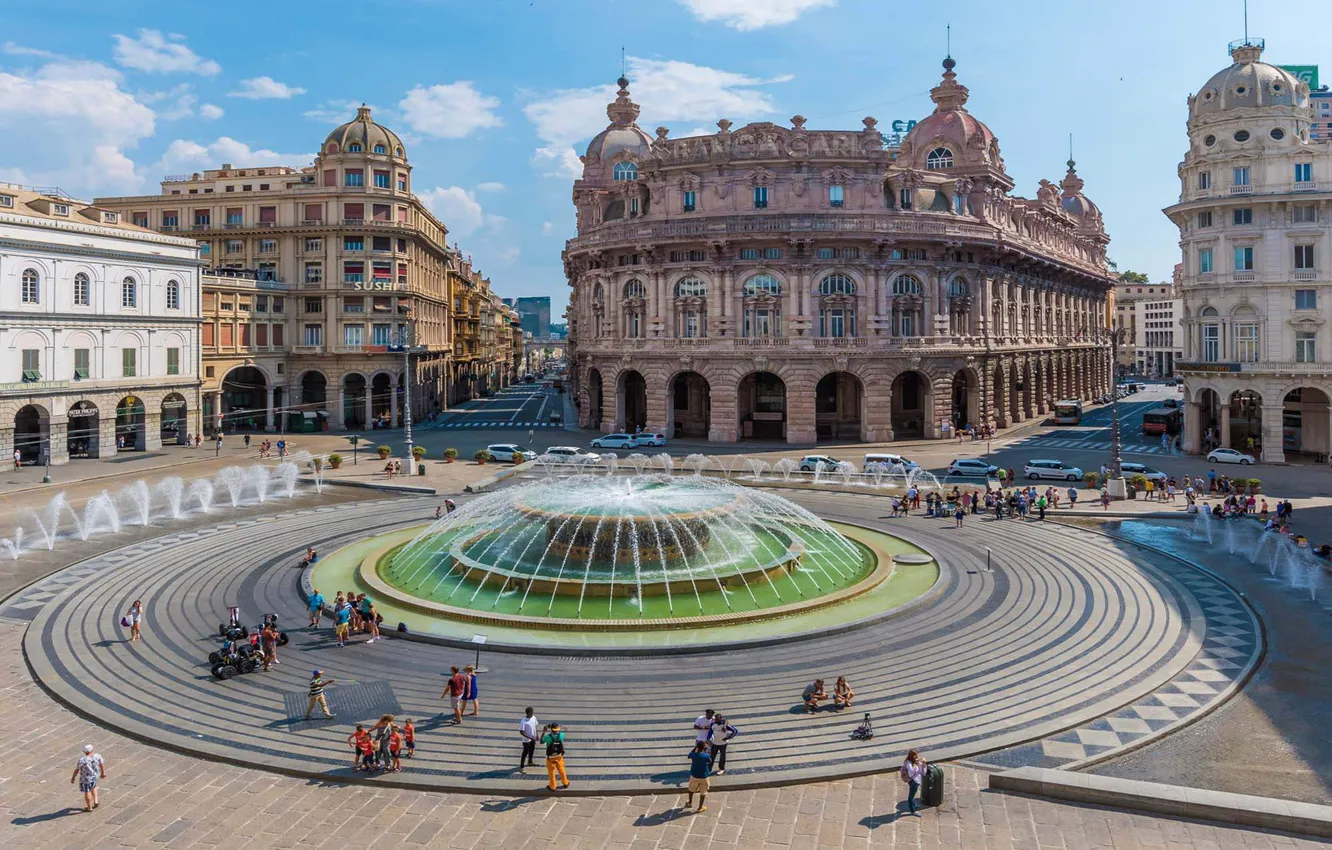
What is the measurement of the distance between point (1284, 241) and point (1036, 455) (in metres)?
20.5

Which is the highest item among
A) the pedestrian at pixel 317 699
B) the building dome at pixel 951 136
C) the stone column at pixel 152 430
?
the building dome at pixel 951 136

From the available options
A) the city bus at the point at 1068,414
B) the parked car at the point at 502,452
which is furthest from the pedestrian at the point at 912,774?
the city bus at the point at 1068,414

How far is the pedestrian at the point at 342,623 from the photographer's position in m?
24.2

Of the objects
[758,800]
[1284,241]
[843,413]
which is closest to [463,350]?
[843,413]

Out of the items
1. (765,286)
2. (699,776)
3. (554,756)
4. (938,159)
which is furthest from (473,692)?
(938,159)

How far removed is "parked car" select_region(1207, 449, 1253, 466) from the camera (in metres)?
57.9

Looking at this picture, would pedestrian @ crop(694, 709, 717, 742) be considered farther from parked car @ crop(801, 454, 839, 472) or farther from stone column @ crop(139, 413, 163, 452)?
stone column @ crop(139, 413, 163, 452)

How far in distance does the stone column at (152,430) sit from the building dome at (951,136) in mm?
68145

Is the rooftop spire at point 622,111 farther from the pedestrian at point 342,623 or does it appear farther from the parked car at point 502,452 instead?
the pedestrian at point 342,623

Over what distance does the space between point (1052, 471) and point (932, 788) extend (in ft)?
140

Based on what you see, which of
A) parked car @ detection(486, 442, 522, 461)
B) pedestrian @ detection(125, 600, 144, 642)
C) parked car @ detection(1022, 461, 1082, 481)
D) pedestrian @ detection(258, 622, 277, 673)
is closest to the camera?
pedestrian @ detection(258, 622, 277, 673)

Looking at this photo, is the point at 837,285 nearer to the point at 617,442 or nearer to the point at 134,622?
the point at 617,442

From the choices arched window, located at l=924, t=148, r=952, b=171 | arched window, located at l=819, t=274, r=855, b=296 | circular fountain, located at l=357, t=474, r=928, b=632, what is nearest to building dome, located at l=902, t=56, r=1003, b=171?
arched window, located at l=924, t=148, r=952, b=171

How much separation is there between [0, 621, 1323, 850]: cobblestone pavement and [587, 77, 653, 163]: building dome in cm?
8403
